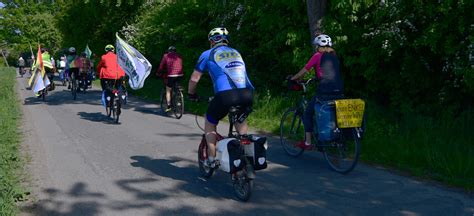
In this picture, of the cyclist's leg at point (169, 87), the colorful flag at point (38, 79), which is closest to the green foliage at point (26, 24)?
the colorful flag at point (38, 79)

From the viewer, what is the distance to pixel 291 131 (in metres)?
7.83

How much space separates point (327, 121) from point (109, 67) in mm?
6784

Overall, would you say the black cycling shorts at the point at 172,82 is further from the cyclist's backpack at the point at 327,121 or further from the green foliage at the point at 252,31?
the cyclist's backpack at the point at 327,121

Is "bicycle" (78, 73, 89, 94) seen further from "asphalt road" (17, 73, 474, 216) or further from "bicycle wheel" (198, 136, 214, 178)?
"bicycle wheel" (198, 136, 214, 178)

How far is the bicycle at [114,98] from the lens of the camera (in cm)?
1119

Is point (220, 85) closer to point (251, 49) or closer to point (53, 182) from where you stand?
point (53, 182)

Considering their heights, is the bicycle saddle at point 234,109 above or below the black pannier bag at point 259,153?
above

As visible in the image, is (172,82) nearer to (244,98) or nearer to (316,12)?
(316,12)

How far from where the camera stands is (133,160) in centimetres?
726

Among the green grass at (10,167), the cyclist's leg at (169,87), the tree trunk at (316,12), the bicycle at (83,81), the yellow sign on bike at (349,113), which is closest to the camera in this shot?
the green grass at (10,167)

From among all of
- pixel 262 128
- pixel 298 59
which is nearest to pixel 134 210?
pixel 262 128

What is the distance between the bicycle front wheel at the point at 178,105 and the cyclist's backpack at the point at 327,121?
6068mm

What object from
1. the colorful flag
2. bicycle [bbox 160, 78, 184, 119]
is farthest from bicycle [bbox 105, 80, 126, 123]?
the colorful flag

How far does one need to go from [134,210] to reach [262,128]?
5518mm
